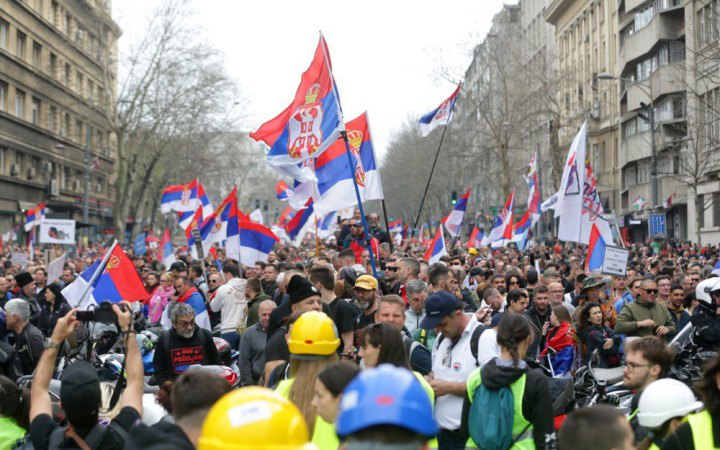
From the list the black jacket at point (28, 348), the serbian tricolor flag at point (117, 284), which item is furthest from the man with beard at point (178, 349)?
the serbian tricolor flag at point (117, 284)

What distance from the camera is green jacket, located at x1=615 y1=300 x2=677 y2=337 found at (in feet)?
33.6

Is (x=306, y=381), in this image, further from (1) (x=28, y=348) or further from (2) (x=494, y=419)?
(1) (x=28, y=348)

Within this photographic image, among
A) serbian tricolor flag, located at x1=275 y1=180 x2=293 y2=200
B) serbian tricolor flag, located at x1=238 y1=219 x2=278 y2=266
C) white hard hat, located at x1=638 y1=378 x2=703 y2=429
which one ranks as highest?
serbian tricolor flag, located at x1=275 y1=180 x2=293 y2=200

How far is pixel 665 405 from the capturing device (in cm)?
439

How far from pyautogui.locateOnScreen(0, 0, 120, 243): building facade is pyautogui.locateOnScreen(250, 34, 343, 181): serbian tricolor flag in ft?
99.0

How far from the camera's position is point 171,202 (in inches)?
1298

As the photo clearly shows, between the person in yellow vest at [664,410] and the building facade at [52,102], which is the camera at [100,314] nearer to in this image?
the person in yellow vest at [664,410]

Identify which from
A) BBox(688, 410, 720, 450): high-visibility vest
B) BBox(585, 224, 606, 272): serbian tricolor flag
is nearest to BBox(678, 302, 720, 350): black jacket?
BBox(688, 410, 720, 450): high-visibility vest

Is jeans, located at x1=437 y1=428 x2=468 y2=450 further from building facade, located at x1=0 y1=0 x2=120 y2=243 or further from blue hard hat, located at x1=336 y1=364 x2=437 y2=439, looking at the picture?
building facade, located at x1=0 y1=0 x2=120 y2=243

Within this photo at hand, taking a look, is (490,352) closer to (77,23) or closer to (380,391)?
(380,391)

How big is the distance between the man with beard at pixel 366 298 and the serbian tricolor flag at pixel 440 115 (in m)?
9.11

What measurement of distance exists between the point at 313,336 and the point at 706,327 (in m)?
5.75

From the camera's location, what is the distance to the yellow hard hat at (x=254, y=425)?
2492mm

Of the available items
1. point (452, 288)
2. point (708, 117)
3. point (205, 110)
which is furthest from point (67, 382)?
point (205, 110)
